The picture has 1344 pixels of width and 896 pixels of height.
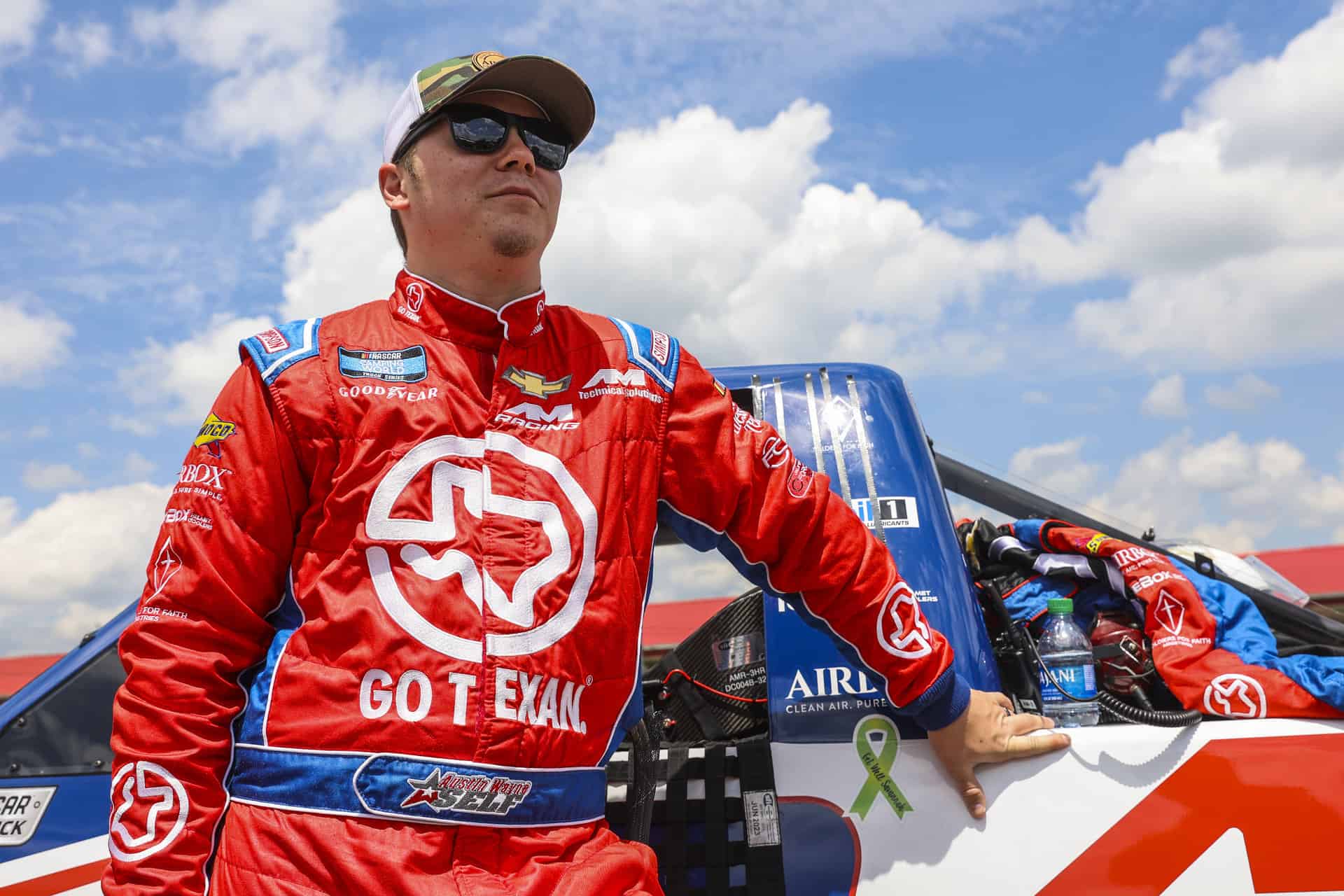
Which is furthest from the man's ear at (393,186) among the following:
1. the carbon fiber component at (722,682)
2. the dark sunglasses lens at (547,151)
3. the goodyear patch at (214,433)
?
the carbon fiber component at (722,682)

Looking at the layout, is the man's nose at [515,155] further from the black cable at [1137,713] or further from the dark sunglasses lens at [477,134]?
the black cable at [1137,713]

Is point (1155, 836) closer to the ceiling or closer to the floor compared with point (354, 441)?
closer to the floor

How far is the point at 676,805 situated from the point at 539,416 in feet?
3.34

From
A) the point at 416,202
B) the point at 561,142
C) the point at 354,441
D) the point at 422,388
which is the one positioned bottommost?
the point at 354,441

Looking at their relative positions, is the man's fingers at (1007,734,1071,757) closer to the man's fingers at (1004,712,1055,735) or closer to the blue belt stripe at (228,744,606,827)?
the man's fingers at (1004,712,1055,735)

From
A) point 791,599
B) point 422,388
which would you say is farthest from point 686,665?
point 422,388

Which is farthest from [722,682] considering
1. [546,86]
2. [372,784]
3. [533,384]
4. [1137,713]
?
[546,86]

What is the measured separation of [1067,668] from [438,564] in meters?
1.62

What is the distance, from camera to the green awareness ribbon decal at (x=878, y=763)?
204 centimetres

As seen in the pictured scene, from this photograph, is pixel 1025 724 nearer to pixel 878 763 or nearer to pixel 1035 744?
pixel 1035 744

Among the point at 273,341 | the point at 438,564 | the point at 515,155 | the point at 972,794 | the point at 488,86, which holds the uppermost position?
the point at 488,86

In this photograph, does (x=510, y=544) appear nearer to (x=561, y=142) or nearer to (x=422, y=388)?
(x=422, y=388)

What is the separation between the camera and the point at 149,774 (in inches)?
56.9

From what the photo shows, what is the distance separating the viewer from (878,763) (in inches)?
82.2
